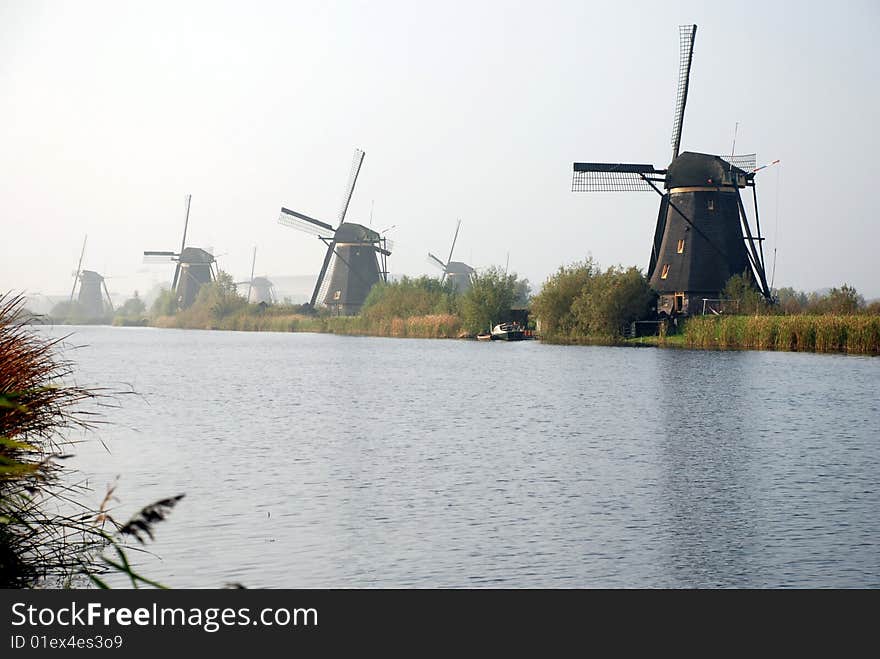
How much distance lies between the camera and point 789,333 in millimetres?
40844

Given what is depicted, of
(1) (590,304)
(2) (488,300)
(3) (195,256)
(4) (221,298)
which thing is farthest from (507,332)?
(3) (195,256)

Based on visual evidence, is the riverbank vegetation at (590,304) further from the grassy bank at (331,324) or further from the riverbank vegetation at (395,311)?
the grassy bank at (331,324)

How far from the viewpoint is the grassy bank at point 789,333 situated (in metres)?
38.2

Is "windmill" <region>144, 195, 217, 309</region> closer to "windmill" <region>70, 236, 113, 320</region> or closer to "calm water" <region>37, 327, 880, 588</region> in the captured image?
"windmill" <region>70, 236, 113, 320</region>

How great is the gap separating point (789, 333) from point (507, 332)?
22142 mm

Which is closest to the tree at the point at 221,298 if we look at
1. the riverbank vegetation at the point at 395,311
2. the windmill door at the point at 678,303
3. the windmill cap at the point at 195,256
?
the riverbank vegetation at the point at 395,311

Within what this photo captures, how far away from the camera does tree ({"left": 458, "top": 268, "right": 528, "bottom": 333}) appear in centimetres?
6175

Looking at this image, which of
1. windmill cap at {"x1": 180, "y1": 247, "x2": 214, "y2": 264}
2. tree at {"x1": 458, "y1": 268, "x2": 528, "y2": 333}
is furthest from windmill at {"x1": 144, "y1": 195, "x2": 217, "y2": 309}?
tree at {"x1": 458, "y1": 268, "x2": 528, "y2": 333}

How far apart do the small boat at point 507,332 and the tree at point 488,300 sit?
99cm

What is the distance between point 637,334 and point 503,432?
112 ft

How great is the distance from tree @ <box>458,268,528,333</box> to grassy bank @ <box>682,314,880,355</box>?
54.6 feet
